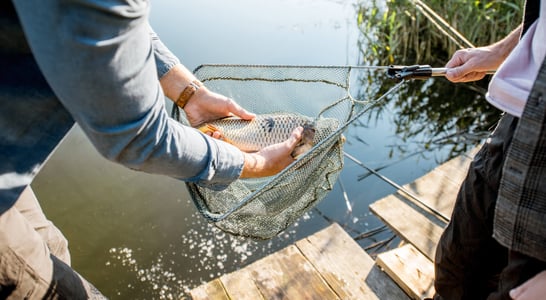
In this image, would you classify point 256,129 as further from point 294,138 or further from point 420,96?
point 420,96

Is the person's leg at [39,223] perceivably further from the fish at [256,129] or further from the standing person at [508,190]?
the standing person at [508,190]

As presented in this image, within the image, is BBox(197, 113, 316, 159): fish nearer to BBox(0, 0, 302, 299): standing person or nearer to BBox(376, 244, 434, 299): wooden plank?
BBox(0, 0, 302, 299): standing person

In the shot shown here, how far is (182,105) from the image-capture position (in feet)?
5.67

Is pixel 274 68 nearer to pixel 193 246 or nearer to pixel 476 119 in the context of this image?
pixel 193 246

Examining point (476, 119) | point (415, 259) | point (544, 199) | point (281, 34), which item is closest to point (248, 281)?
point (415, 259)

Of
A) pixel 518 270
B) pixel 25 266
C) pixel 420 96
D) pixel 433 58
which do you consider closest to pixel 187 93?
pixel 25 266

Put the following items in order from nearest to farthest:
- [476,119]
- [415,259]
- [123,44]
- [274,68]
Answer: [123,44]
[274,68]
[415,259]
[476,119]

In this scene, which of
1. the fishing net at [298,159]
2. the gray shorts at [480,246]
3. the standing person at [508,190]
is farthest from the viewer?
the fishing net at [298,159]

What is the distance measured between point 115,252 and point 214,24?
366 cm

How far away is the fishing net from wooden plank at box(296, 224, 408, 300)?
542mm

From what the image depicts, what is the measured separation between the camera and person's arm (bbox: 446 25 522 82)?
133cm

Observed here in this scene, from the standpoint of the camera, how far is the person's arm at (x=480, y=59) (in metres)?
1.33

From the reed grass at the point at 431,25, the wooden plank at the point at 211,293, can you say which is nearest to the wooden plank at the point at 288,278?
the wooden plank at the point at 211,293

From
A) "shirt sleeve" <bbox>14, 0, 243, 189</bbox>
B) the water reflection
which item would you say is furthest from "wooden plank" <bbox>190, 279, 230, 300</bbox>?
the water reflection
